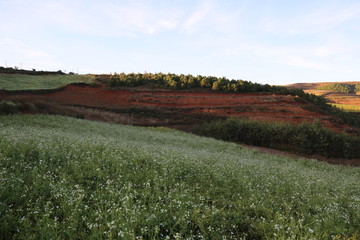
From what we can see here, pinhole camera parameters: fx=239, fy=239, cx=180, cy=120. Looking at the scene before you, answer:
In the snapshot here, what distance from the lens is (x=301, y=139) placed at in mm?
25734

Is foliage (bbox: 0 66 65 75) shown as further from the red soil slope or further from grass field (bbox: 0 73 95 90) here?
the red soil slope

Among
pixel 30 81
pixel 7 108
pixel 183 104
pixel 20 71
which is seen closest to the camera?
pixel 7 108

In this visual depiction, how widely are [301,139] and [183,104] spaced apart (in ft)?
101

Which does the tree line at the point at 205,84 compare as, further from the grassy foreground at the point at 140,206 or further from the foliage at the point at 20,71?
the grassy foreground at the point at 140,206

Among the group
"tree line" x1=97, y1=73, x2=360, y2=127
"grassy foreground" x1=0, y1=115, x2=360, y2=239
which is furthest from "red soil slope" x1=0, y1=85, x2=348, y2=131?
"grassy foreground" x1=0, y1=115, x2=360, y2=239

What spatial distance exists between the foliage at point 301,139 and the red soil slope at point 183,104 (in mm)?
14060

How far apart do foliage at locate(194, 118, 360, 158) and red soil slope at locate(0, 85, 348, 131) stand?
554 inches

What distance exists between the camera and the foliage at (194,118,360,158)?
1017 inches

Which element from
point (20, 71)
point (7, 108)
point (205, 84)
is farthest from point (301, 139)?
point (20, 71)

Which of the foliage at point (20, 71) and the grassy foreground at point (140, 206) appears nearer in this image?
the grassy foreground at point (140, 206)

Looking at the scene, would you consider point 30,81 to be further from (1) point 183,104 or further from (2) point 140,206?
(2) point 140,206

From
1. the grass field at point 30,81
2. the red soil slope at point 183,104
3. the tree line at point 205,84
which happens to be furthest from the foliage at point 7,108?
the tree line at point 205,84

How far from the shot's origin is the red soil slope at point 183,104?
45.4 meters

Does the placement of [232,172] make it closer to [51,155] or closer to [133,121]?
[51,155]
